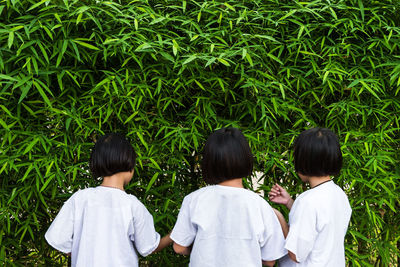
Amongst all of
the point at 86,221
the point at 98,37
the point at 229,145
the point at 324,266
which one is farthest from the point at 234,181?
the point at 98,37

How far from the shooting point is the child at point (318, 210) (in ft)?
6.80

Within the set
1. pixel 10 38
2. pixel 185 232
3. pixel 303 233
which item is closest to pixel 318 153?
pixel 303 233

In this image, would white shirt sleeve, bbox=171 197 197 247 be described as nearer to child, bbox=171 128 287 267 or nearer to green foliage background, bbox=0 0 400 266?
child, bbox=171 128 287 267

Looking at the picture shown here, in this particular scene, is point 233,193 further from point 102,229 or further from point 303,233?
point 102,229

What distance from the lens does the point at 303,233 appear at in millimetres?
2066

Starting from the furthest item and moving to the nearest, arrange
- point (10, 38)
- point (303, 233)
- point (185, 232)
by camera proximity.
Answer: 1. point (10, 38)
2. point (185, 232)
3. point (303, 233)

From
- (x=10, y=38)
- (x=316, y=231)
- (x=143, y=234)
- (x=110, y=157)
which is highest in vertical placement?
(x=10, y=38)

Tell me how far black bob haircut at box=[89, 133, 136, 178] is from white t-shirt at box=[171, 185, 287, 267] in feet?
1.33

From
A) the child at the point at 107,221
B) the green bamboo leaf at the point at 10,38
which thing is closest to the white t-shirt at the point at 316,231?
the child at the point at 107,221

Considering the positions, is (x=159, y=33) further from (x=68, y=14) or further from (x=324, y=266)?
(x=324, y=266)

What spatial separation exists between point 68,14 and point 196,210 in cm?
130

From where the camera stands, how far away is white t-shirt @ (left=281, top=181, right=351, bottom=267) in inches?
81.3

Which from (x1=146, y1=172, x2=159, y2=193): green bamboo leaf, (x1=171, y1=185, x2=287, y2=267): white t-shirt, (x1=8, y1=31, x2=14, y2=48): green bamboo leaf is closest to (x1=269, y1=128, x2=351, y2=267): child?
(x1=171, y1=185, x2=287, y2=267): white t-shirt

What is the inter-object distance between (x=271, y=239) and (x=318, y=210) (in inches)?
10.3
